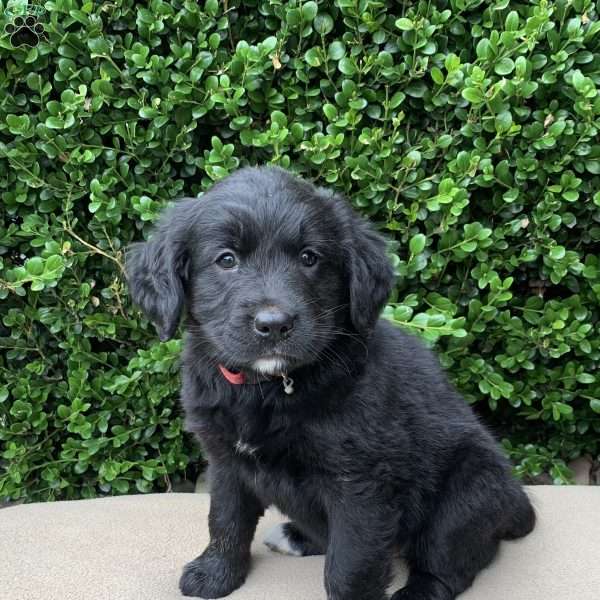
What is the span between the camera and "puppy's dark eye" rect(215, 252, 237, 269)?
81.4 inches

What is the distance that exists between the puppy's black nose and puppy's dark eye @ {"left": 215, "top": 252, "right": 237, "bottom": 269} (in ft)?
0.79

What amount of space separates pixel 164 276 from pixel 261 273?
0.99ft

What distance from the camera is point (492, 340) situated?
322cm

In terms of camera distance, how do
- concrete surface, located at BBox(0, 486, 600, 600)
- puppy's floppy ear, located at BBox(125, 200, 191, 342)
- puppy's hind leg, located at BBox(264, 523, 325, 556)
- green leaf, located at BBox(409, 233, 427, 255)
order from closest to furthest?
puppy's floppy ear, located at BBox(125, 200, 191, 342) < concrete surface, located at BBox(0, 486, 600, 600) < puppy's hind leg, located at BBox(264, 523, 325, 556) < green leaf, located at BBox(409, 233, 427, 255)

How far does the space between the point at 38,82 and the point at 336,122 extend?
1.20 meters

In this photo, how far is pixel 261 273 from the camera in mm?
2012

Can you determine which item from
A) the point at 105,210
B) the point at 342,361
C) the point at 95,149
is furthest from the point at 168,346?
the point at 342,361

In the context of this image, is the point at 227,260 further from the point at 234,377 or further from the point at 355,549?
the point at 355,549

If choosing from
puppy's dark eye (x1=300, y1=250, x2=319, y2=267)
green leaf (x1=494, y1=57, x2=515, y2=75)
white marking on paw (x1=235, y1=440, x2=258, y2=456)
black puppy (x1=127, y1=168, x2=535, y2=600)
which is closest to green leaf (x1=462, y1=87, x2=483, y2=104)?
green leaf (x1=494, y1=57, x2=515, y2=75)

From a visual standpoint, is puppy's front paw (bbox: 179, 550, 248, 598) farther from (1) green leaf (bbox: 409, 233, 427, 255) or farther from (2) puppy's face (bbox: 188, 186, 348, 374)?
(1) green leaf (bbox: 409, 233, 427, 255)

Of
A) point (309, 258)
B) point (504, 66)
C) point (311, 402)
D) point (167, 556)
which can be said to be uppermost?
point (504, 66)

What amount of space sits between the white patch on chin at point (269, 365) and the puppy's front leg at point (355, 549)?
0.41 m

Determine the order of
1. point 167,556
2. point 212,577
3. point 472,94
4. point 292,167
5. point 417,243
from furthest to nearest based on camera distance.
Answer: point 292,167, point 417,243, point 472,94, point 167,556, point 212,577

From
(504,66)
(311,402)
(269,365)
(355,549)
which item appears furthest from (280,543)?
(504,66)
